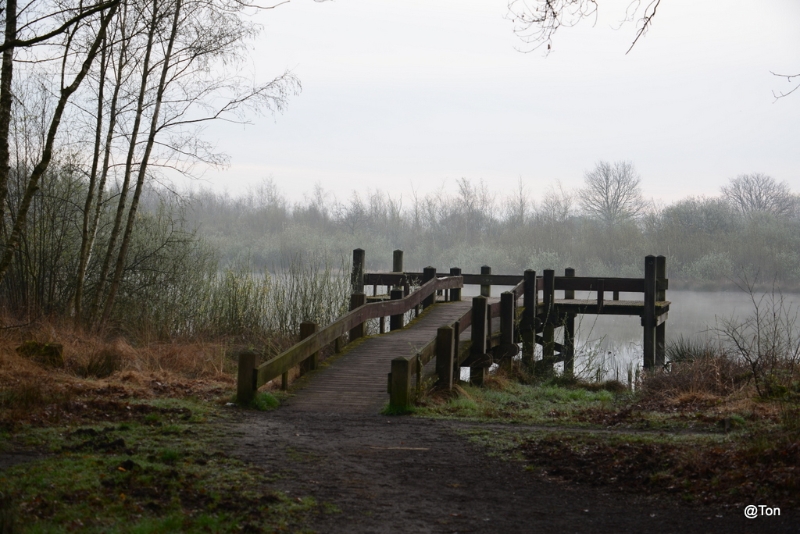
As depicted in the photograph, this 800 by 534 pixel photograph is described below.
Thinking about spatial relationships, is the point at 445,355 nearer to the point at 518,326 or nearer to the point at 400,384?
the point at 400,384

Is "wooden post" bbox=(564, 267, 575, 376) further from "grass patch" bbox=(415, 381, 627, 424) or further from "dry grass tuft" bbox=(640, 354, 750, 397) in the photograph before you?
"grass patch" bbox=(415, 381, 627, 424)

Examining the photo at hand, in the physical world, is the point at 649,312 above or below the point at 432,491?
above

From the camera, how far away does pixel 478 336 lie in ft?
38.2

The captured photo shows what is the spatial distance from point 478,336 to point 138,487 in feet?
23.8

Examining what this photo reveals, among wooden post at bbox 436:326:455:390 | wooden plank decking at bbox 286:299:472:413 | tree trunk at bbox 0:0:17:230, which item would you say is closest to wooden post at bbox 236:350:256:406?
wooden plank decking at bbox 286:299:472:413

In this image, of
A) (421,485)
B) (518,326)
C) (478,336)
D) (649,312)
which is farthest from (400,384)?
(649,312)

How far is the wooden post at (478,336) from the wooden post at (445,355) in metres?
1.90

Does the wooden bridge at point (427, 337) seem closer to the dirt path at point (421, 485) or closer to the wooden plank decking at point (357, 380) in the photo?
the wooden plank decking at point (357, 380)

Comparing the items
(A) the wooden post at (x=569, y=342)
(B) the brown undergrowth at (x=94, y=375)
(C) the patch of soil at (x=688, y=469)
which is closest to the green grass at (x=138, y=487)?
(B) the brown undergrowth at (x=94, y=375)

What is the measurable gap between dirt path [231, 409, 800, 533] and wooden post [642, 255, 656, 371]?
38.1 feet

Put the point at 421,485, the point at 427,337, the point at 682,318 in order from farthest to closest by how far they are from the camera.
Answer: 1. the point at 682,318
2. the point at 427,337
3. the point at 421,485

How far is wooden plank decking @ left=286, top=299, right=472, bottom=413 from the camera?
346 inches

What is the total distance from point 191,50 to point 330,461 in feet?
35.7

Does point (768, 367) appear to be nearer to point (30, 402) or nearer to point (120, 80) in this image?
point (30, 402)
